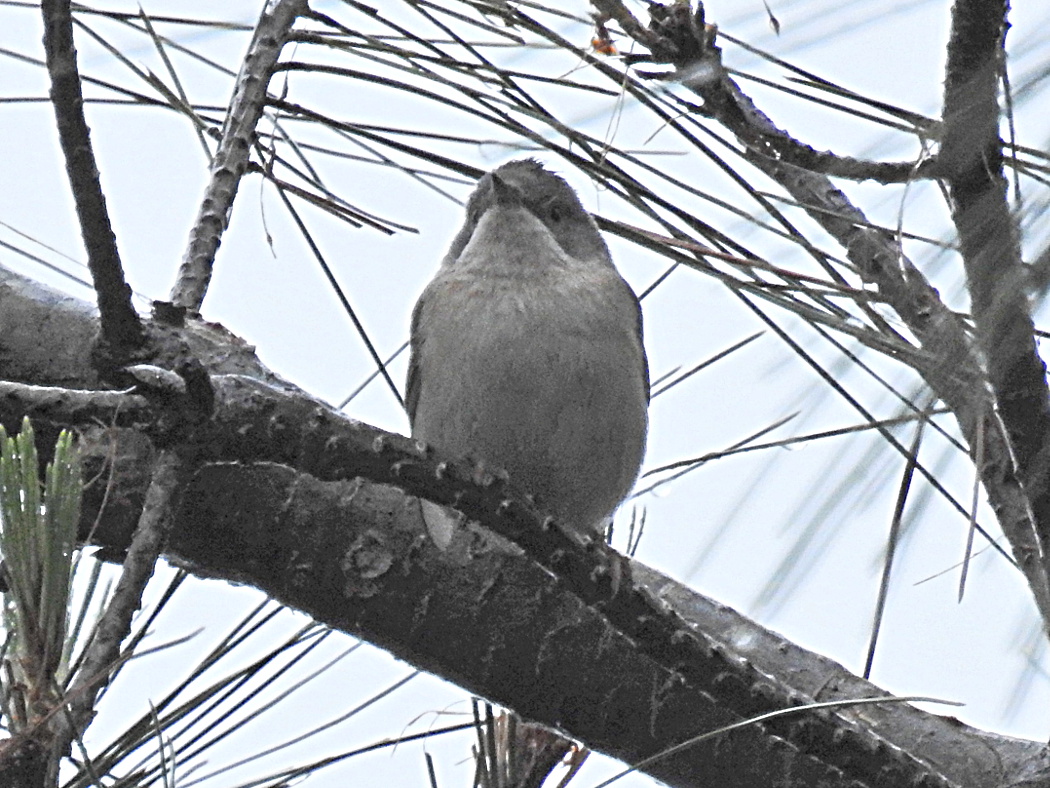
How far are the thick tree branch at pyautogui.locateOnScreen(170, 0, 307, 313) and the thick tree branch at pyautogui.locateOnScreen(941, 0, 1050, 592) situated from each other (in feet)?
3.97

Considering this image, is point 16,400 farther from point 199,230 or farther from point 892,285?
point 892,285

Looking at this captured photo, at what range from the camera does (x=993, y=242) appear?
1011 millimetres

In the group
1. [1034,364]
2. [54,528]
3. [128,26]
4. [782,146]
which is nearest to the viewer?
[54,528]

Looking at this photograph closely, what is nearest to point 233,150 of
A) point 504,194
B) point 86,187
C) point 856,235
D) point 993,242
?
point 86,187

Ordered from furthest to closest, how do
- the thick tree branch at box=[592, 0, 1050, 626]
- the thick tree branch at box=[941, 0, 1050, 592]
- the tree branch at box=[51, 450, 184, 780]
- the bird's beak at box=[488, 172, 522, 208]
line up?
the bird's beak at box=[488, 172, 522, 208]
the thick tree branch at box=[592, 0, 1050, 626]
the tree branch at box=[51, 450, 184, 780]
the thick tree branch at box=[941, 0, 1050, 592]

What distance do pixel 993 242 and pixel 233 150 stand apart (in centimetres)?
158

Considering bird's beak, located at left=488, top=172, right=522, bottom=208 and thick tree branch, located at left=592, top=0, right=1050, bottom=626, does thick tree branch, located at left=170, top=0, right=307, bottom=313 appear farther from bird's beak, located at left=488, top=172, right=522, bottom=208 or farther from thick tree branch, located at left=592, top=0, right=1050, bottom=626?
bird's beak, located at left=488, top=172, right=522, bottom=208

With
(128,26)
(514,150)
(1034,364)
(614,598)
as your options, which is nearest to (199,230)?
(514,150)

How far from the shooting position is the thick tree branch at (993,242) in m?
1.01

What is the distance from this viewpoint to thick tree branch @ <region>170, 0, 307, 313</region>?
7.29 ft

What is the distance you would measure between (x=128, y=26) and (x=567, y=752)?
156 cm

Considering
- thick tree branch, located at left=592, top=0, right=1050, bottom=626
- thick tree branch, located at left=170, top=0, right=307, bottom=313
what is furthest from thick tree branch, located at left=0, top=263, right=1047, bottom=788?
thick tree branch, located at left=592, top=0, right=1050, bottom=626

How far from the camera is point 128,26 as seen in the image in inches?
106

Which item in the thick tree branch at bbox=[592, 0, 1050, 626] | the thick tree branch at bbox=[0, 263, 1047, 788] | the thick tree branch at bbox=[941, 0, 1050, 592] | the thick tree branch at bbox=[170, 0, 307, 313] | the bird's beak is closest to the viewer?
the thick tree branch at bbox=[941, 0, 1050, 592]
